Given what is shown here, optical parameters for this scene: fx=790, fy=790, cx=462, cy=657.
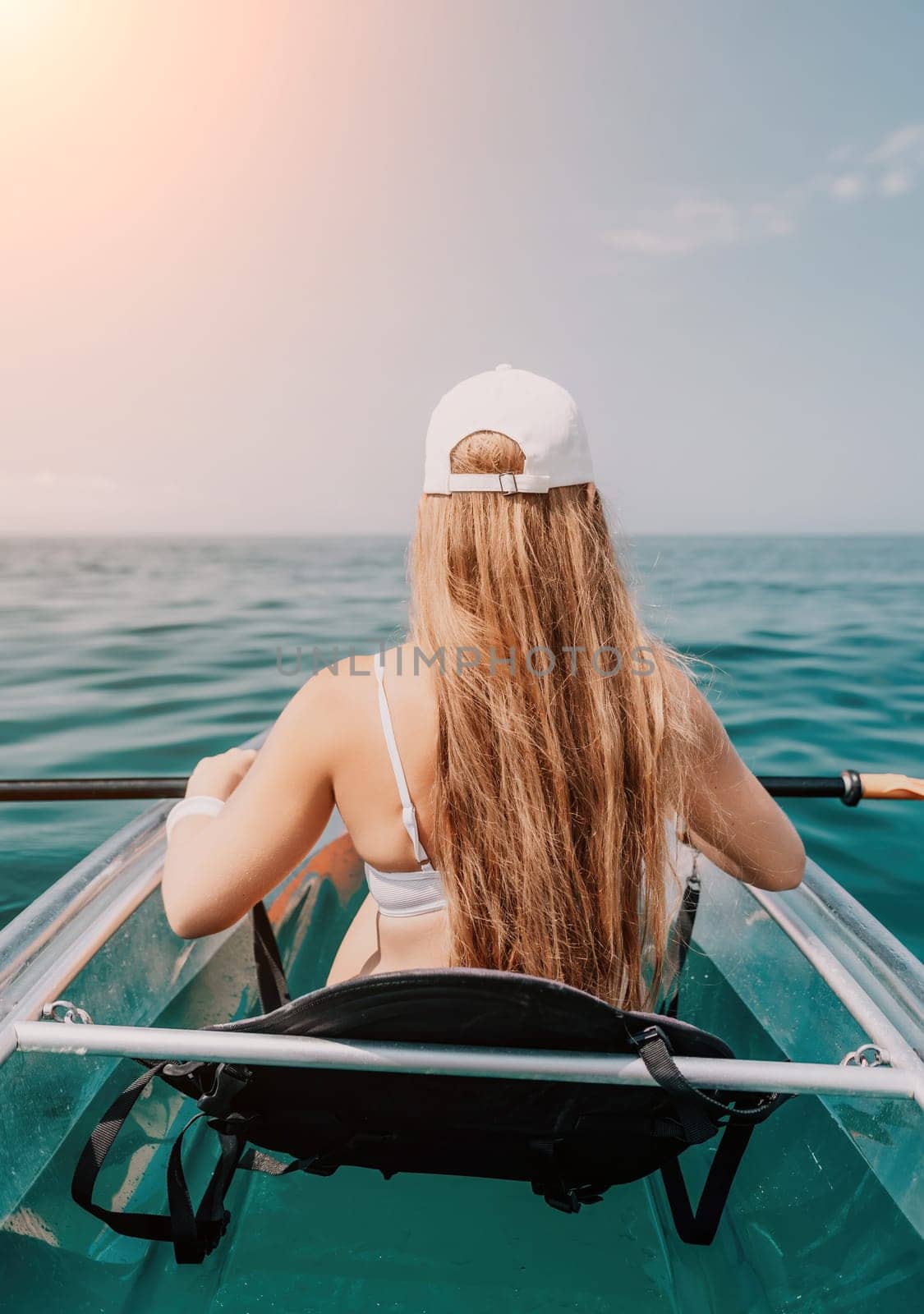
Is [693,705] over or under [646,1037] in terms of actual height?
over

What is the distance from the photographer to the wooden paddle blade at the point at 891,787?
2242 mm

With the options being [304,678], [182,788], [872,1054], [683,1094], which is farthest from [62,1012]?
[304,678]

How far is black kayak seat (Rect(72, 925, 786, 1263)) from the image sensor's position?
1.00 meters

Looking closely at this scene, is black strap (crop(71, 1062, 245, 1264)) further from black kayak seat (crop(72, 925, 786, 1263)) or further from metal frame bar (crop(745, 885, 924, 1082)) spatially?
metal frame bar (crop(745, 885, 924, 1082))

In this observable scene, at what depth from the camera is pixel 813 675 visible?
735 centimetres

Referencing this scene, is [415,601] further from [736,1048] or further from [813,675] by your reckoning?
[813,675]

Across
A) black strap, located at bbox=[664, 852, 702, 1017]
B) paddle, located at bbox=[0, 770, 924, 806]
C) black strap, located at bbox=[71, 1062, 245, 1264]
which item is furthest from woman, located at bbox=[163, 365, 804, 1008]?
paddle, located at bbox=[0, 770, 924, 806]

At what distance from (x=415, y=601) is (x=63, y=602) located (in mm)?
13480

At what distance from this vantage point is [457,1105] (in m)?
1.13

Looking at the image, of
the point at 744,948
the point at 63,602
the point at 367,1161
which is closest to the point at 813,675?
the point at 744,948

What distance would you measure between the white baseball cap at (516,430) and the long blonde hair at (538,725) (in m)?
0.02

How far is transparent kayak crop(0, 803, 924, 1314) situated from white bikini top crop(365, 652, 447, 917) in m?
0.31

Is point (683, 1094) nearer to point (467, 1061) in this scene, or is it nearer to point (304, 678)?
point (467, 1061)

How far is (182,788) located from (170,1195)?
1.36 m
